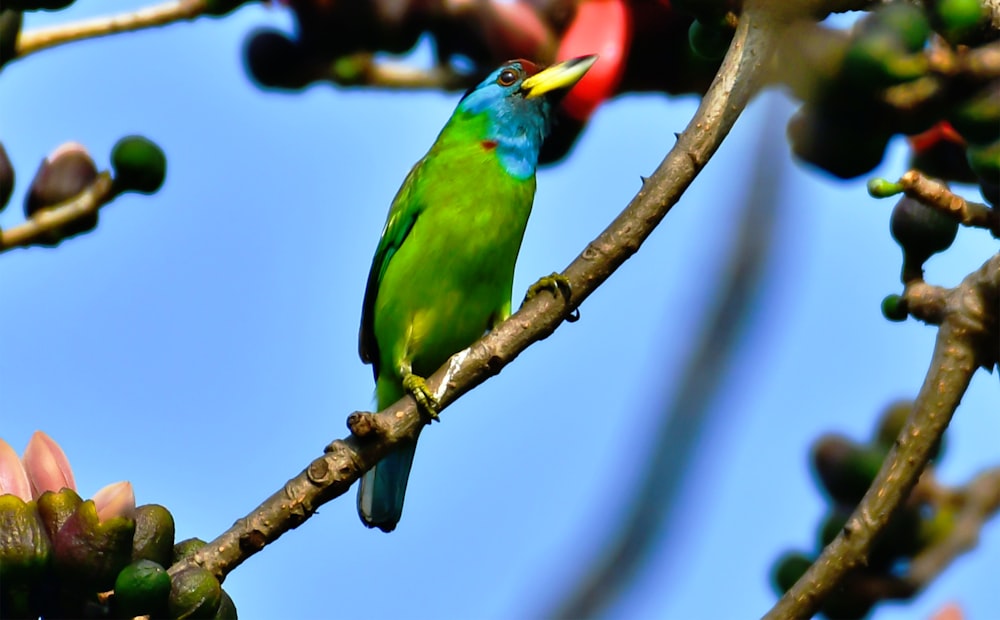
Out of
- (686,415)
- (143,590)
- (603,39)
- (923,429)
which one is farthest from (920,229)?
(686,415)

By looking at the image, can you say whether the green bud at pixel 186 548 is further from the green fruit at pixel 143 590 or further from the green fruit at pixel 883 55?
the green fruit at pixel 883 55

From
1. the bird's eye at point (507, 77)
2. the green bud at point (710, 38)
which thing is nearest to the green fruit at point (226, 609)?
the green bud at point (710, 38)

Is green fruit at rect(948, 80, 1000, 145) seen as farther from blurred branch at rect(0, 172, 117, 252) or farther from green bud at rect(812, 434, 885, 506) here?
blurred branch at rect(0, 172, 117, 252)

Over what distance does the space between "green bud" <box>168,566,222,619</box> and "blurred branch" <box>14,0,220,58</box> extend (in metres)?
1.61

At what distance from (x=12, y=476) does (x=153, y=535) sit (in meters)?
0.32

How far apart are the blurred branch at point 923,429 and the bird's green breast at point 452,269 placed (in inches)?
87.9

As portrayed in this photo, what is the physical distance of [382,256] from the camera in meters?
4.86

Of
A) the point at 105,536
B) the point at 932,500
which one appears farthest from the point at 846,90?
the point at 105,536

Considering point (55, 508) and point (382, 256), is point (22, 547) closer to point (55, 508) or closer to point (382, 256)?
point (55, 508)

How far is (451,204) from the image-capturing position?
462 centimetres

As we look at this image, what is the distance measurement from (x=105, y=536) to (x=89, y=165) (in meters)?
1.15

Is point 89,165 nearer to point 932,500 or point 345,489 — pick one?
point 345,489

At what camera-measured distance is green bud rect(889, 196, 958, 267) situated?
2.59 metres

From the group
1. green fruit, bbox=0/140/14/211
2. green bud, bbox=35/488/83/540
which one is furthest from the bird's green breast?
green bud, bbox=35/488/83/540
